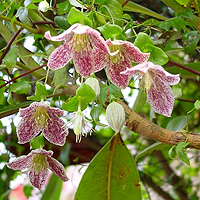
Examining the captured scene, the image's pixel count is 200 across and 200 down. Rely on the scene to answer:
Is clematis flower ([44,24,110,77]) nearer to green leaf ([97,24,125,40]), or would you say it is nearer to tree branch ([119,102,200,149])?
green leaf ([97,24,125,40])

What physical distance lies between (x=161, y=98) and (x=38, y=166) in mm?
265

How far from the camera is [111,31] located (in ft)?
1.71

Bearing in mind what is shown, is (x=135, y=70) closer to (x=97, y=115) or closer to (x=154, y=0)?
(x=97, y=115)

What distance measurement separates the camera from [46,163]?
0.74 m

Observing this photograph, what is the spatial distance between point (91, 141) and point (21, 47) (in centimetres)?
63

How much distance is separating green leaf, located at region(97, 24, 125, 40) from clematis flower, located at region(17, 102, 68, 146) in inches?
7.1

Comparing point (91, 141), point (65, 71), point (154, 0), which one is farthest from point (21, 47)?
point (91, 141)

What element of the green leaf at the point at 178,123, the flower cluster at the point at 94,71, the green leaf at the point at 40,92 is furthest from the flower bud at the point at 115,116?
the green leaf at the point at 178,123

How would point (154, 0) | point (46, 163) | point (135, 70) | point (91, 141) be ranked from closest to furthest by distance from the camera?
point (135, 70), point (46, 163), point (154, 0), point (91, 141)

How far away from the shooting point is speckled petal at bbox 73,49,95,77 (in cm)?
56

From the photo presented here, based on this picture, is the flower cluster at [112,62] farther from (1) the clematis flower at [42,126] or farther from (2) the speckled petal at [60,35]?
(1) the clematis flower at [42,126]

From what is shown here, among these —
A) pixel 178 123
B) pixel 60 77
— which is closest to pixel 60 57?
pixel 60 77

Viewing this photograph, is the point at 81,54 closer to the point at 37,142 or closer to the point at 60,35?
the point at 60,35

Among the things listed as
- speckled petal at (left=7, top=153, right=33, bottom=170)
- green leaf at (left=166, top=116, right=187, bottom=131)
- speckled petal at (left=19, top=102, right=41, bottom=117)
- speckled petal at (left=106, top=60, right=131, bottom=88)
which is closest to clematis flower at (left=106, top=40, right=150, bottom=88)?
speckled petal at (left=106, top=60, right=131, bottom=88)
